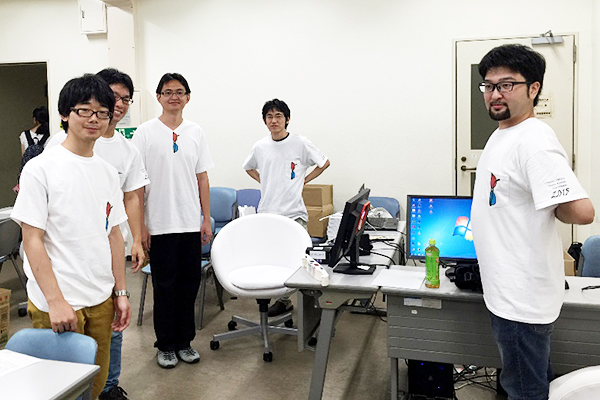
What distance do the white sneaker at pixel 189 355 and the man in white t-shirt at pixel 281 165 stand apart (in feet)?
3.00

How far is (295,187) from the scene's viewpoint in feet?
13.2

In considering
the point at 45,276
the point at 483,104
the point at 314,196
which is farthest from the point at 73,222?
the point at 483,104

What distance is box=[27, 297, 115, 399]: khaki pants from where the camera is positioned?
1.88m

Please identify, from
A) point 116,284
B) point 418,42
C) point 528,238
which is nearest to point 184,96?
point 116,284

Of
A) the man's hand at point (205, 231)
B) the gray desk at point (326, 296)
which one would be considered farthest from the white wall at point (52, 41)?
the gray desk at point (326, 296)

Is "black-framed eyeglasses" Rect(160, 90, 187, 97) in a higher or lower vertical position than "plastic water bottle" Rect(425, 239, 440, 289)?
higher

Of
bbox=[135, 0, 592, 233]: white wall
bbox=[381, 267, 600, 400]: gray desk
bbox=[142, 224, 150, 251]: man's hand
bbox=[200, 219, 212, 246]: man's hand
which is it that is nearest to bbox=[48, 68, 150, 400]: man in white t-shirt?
bbox=[142, 224, 150, 251]: man's hand

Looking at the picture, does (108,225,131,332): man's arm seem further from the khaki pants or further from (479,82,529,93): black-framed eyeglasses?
(479,82,529,93): black-framed eyeglasses

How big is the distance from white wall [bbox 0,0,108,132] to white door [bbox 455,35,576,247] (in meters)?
3.89

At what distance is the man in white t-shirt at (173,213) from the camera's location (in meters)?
3.04

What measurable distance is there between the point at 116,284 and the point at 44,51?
504 centimetres

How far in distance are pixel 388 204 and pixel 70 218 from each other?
3582mm

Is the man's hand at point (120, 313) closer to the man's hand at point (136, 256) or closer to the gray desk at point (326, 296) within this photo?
the man's hand at point (136, 256)

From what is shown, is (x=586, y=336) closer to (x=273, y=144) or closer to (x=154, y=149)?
(x=154, y=149)
